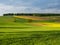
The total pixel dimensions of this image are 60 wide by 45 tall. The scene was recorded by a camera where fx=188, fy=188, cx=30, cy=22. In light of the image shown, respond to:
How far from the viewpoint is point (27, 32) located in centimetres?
264

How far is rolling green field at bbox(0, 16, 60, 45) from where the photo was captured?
2.48 meters

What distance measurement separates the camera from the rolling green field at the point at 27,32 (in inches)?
97.8

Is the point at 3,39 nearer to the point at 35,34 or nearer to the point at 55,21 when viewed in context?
the point at 35,34

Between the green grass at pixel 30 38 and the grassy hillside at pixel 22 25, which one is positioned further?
the grassy hillside at pixel 22 25

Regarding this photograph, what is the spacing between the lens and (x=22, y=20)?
292cm

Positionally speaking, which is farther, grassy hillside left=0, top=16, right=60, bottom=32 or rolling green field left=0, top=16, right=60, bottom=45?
grassy hillside left=0, top=16, right=60, bottom=32

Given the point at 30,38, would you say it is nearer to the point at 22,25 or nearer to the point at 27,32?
the point at 27,32

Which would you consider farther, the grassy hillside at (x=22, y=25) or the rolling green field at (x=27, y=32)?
the grassy hillside at (x=22, y=25)

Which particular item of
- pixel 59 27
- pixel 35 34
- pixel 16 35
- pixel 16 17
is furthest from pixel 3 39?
pixel 59 27

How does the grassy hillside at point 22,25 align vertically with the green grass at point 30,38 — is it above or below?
above

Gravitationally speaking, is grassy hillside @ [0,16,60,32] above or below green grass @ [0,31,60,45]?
above

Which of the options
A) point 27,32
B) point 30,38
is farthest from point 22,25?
point 30,38

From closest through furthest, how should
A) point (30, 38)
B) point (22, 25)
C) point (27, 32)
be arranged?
1. point (30, 38)
2. point (27, 32)
3. point (22, 25)

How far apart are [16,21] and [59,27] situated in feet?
2.17
